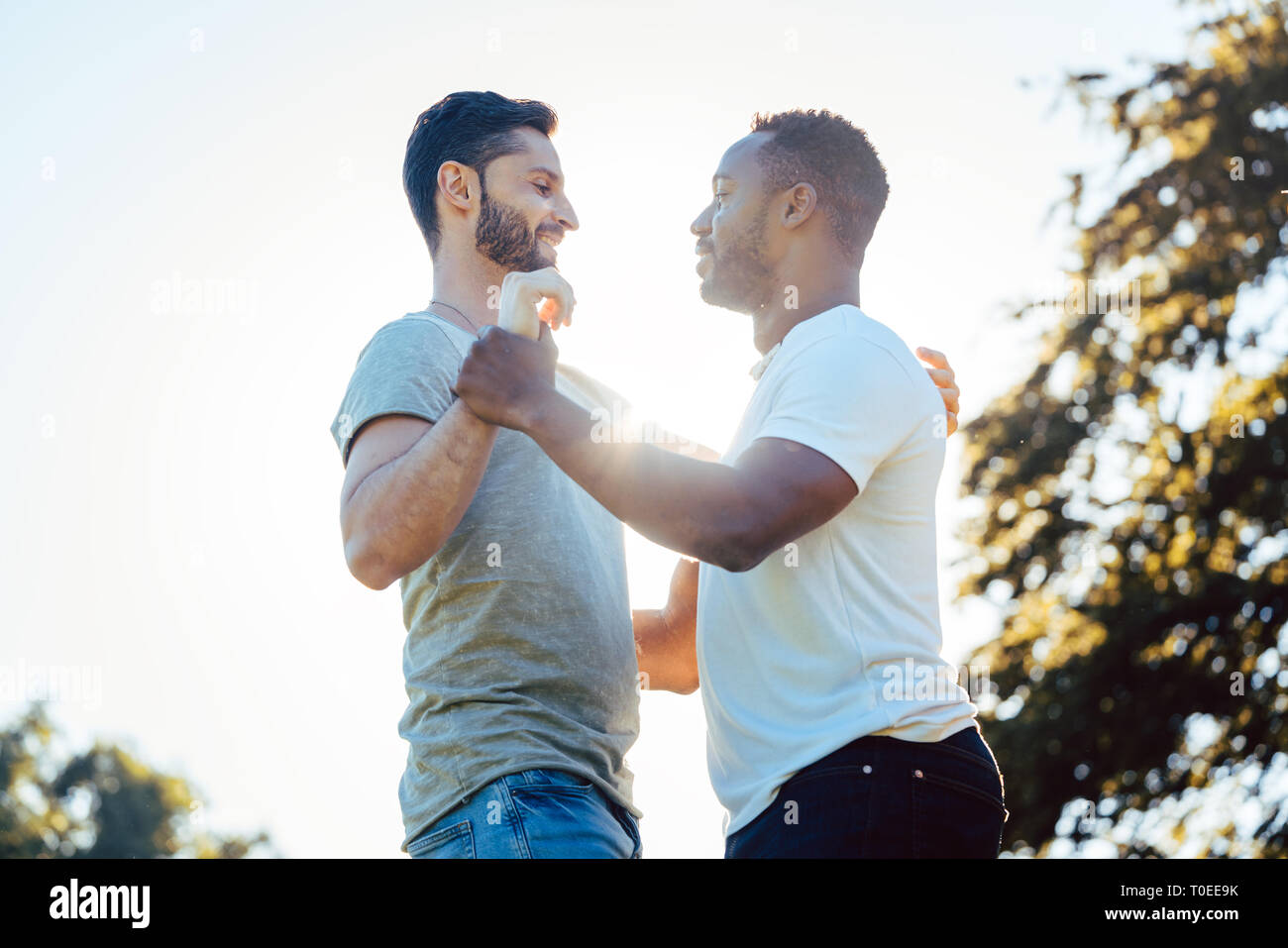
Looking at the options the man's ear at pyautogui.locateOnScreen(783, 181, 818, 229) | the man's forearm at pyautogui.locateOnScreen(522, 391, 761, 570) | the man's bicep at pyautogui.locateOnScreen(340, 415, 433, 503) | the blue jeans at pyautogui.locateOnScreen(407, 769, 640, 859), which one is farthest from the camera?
the man's ear at pyautogui.locateOnScreen(783, 181, 818, 229)

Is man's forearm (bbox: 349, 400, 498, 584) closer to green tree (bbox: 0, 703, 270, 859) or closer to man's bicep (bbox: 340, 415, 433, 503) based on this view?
man's bicep (bbox: 340, 415, 433, 503)

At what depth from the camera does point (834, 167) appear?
404 centimetres

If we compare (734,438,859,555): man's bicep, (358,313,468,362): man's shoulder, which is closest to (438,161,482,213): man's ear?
(358,313,468,362): man's shoulder

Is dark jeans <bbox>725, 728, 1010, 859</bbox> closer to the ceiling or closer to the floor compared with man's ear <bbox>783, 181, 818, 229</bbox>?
closer to the floor

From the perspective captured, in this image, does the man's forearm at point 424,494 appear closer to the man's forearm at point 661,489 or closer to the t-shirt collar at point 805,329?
the man's forearm at point 661,489

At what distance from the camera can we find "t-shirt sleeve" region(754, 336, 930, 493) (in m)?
3.21

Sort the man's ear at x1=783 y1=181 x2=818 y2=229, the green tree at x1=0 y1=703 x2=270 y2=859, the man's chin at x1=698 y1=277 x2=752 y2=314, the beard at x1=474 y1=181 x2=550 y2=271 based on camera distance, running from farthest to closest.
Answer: the green tree at x1=0 y1=703 x2=270 y2=859
the beard at x1=474 y1=181 x2=550 y2=271
the man's chin at x1=698 y1=277 x2=752 y2=314
the man's ear at x1=783 y1=181 x2=818 y2=229

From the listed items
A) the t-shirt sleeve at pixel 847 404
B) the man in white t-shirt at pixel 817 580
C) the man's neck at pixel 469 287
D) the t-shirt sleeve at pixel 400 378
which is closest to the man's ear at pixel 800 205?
the man in white t-shirt at pixel 817 580

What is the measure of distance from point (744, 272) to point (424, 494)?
1.25m

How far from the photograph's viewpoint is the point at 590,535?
3.83 m

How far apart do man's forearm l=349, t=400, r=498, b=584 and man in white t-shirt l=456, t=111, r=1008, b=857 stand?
0.32ft
